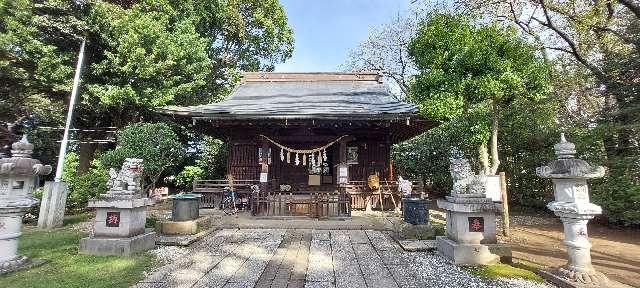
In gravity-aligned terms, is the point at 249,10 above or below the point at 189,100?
above

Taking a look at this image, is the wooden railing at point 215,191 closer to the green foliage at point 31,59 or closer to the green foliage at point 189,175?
the green foliage at point 189,175

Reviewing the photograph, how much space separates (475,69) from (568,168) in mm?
5452

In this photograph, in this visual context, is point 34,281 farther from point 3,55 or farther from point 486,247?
point 3,55

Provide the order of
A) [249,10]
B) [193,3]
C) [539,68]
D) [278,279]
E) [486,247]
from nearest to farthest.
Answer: [278,279] < [486,247] < [539,68] < [193,3] < [249,10]

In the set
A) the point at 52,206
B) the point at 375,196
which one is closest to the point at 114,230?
the point at 52,206

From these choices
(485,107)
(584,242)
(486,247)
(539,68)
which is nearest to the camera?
(584,242)

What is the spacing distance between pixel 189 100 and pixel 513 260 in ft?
55.5

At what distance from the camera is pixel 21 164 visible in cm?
592

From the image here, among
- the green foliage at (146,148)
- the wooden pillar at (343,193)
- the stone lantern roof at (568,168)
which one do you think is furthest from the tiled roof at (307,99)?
the stone lantern roof at (568,168)

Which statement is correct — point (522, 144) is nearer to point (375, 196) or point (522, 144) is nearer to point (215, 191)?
point (375, 196)

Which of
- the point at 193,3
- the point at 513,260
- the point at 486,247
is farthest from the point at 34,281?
the point at 193,3

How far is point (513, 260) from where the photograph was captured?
6.43 meters

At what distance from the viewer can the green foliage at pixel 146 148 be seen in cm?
1320

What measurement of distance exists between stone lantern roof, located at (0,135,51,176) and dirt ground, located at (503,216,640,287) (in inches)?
367
